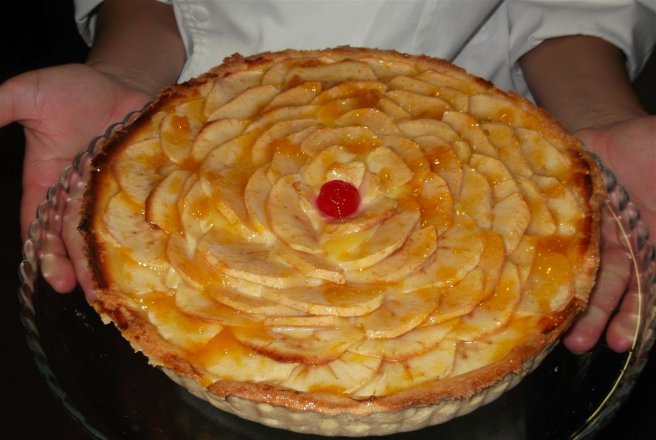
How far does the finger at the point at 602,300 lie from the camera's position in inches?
89.1

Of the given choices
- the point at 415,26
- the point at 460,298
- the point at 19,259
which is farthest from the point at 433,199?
the point at 19,259

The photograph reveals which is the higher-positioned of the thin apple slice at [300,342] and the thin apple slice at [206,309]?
the thin apple slice at [300,342]

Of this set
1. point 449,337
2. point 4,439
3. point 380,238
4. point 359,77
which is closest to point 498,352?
point 449,337

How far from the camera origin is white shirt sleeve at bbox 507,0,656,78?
10.1 feet

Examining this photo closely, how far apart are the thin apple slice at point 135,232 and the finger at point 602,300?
3.96ft

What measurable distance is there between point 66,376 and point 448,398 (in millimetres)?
1041

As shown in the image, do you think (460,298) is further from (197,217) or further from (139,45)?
(139,45)

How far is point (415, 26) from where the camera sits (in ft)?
9.80

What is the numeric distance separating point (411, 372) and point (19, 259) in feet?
9.59

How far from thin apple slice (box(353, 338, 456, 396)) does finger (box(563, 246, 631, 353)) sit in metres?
0.53

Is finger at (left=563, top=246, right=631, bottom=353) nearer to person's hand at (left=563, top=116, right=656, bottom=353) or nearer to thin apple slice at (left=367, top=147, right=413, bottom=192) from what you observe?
person's hand at (left=563, top=116, right=656, bottom=353)

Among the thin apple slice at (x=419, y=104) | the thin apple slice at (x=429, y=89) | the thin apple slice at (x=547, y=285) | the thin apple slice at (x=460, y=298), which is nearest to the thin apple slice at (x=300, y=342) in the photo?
the thin apple slice at (x=460, y=298)

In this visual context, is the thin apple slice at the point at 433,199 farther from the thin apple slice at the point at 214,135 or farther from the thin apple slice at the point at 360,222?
the thin apple slice at the point at 214,135

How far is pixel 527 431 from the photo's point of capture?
83.1 inches
